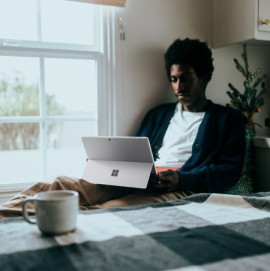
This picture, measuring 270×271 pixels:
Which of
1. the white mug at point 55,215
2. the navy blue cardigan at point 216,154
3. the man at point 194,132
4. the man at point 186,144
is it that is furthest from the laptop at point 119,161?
the white mug at point 55,215

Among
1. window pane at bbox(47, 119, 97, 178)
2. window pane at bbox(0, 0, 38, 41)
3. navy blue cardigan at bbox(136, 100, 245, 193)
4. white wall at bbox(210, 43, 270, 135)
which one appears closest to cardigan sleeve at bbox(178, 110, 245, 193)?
navy blue cardigan at bbox(136, 100, 245, 193)

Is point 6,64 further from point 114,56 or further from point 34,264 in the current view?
point 34,264

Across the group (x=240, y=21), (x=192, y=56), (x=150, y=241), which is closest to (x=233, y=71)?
(x=240, y=21)

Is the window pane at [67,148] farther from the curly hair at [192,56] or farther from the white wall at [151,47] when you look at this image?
the curly hair at [192,56]

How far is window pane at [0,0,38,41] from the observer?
6.63 ft

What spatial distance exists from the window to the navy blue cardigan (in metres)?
0.63

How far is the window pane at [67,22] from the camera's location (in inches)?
82.0

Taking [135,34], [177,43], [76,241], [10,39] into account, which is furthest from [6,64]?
[76,241]

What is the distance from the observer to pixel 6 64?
2.03m

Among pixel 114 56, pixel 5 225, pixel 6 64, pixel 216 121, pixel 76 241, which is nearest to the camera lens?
pixel 76 241

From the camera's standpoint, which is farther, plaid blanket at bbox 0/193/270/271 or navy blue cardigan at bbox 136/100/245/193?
navy blue cardigan at bbox 136/100/245/193

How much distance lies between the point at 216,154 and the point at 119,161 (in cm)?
56

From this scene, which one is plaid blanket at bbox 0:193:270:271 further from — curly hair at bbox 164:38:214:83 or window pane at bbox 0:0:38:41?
window pane at bbox 0:0:38:41

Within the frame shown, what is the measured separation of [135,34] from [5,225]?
5.27 feet
